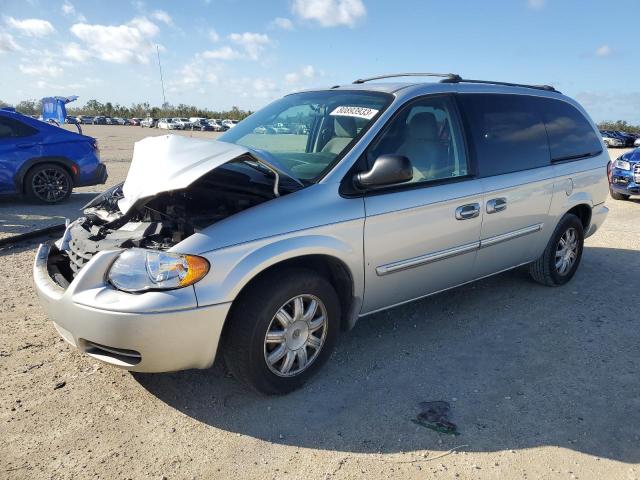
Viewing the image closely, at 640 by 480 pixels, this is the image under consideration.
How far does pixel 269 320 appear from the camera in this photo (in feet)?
9.30

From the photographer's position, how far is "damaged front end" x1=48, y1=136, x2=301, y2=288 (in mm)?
2775

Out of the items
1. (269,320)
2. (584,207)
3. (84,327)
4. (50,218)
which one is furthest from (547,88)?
(50,218)

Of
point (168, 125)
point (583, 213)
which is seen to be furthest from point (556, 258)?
point (168, 125)

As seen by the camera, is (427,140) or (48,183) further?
(48,183)

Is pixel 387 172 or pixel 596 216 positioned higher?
pixel 387 172

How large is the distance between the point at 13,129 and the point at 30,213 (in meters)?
1.45

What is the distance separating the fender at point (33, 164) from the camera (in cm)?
817

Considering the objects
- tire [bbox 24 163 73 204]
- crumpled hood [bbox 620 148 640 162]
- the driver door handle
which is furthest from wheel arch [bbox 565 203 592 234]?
tire [bbox 24 163 73 204]

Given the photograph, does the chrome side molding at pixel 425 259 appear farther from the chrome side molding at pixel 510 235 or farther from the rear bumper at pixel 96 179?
the rear bumper at pixel 96 179

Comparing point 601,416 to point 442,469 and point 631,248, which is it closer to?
point 442,469

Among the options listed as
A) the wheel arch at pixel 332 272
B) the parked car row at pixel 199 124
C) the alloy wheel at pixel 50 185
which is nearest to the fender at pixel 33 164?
the alloy wheel at pixel 50 185

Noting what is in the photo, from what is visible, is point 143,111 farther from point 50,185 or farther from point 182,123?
point 50,185

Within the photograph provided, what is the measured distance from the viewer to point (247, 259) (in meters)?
2.71

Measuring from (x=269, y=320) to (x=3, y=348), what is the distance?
204 cm
